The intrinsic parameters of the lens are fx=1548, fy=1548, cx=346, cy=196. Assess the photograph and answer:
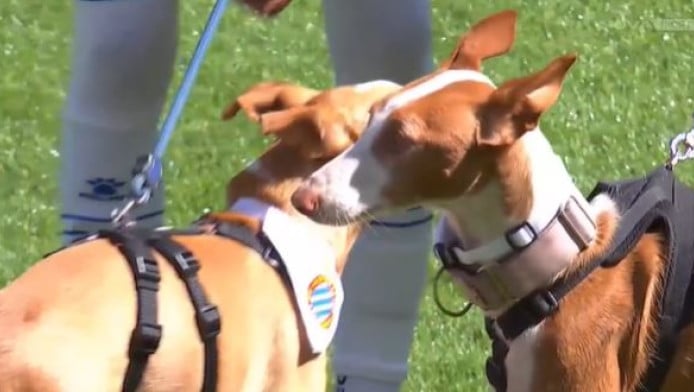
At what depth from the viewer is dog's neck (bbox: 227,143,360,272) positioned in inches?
103

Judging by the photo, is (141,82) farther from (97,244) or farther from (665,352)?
(665,352)

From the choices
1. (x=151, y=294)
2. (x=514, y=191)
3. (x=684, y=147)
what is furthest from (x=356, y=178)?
(x=684, y=147)

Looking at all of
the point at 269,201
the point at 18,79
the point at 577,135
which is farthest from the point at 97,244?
the point at 18,79

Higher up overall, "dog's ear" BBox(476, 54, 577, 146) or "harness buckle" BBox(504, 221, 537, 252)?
"dog's ear" BBox(476, 54, 577, 146)

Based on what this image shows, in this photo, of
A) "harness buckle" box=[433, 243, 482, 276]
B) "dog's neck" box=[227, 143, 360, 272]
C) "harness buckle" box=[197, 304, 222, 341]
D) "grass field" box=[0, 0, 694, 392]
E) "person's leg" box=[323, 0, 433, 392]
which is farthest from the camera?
"grass field" box=[0, 0, 694, 392]

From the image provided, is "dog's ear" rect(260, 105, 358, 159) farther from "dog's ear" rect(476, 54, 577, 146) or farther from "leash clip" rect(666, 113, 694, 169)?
"leash clip" rect(666, 113, 694, 169)

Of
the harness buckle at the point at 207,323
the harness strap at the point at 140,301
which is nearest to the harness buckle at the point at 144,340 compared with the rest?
the harness strap at the point at 140,301

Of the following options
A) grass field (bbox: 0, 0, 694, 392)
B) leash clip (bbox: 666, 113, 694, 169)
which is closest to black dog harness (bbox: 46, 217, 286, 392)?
leash clip (bbox: 666, 113, 694, 169)

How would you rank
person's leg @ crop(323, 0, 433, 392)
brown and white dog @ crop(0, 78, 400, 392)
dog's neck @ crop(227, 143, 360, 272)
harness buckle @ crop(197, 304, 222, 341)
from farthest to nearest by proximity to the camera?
person's leg @ crop(323, 0, 433, 392) < dog's neck @ crop(227, 143, 360, 272) < harness buckle @ crop(197, 304, 222, 341) < brown and white dog @ crop(0, 78, 400, 392)

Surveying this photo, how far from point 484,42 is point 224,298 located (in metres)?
0.60

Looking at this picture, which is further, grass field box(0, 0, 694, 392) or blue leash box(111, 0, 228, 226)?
grass field box(0, 0, 694, 392)

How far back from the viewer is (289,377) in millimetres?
2572

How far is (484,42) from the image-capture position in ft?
8.32

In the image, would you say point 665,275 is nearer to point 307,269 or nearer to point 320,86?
point 307,269
